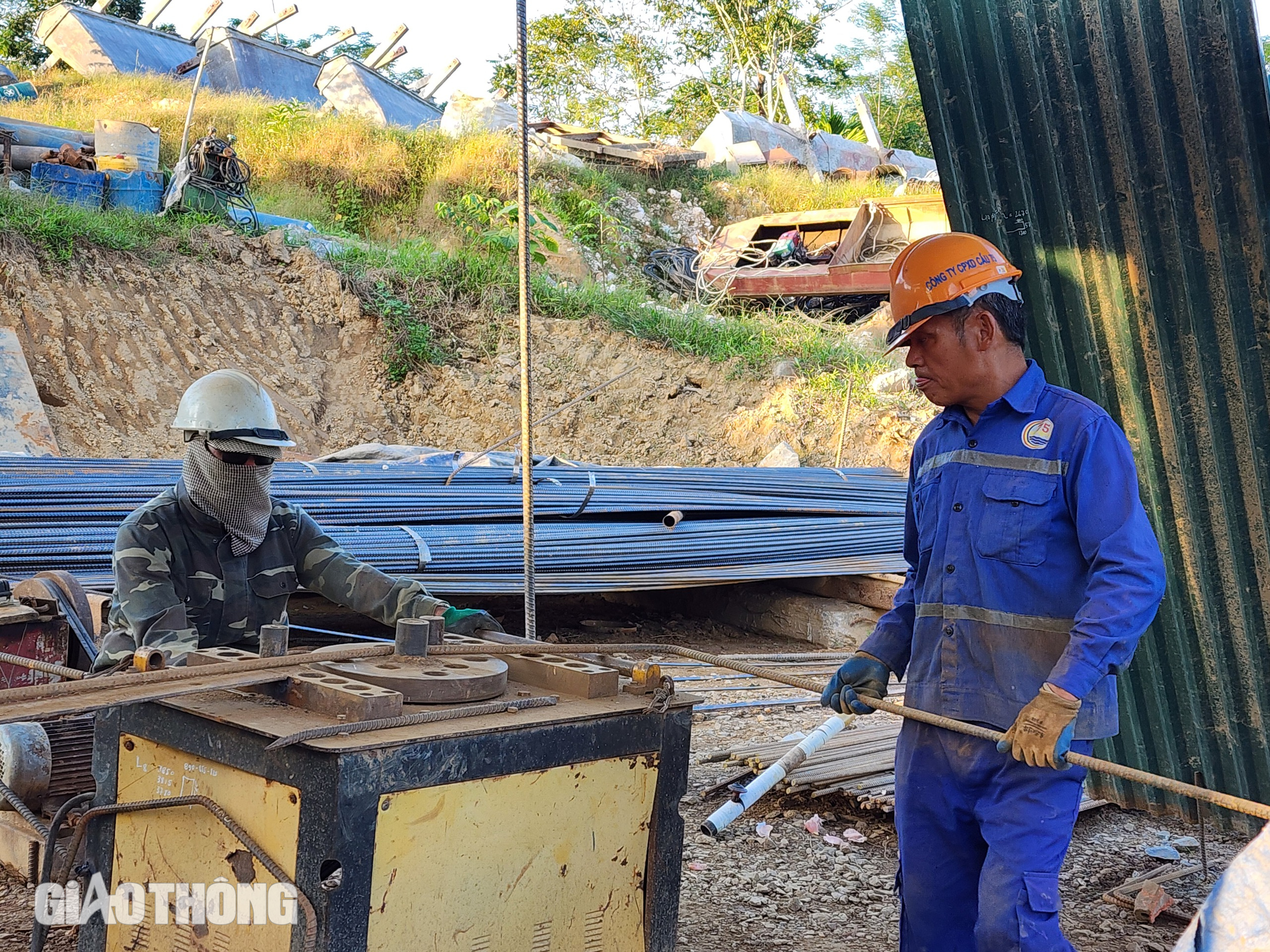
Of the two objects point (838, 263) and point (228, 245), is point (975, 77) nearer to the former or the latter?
point (228, 245)

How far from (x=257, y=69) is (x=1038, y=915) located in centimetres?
2629

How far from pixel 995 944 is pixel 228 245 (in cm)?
1194

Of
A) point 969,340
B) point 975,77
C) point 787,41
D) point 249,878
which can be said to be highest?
point 787,41

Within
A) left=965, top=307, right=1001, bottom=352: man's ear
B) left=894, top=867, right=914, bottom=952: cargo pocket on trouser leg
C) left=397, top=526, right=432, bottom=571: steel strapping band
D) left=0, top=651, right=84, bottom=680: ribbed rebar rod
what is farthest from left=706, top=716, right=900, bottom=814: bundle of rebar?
left=0, top=651, right=84, bottom=680: ribbed rebar rod

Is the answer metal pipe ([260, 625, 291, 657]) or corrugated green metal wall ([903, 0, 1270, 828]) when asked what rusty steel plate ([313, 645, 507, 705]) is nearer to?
metal pipe ([260, 625, 291, 657])

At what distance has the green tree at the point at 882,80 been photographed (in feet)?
104

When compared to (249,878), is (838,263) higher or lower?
higher

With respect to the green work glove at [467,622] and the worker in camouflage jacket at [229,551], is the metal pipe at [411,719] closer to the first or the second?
the green work glove at [467,622]

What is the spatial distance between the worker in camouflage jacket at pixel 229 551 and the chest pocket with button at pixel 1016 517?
136 cm

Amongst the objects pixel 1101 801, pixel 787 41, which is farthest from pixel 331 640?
pixel 787 41

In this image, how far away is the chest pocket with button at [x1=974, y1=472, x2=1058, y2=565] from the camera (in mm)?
2512

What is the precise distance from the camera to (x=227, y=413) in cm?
336

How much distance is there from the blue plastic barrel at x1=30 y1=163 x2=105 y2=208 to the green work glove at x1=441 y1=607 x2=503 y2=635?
10928 millimetres

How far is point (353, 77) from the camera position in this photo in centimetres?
2411
